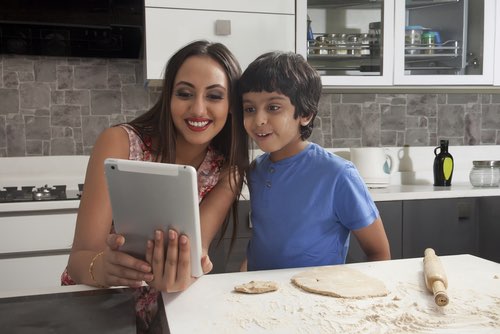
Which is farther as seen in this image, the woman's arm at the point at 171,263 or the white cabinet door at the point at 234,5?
the white cabinet door at the point at 234,5

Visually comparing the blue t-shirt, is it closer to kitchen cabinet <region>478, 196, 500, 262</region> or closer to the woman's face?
the woman's face

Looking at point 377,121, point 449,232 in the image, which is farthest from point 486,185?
point 377,121

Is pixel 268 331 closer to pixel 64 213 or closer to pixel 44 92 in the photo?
pixel 64 213

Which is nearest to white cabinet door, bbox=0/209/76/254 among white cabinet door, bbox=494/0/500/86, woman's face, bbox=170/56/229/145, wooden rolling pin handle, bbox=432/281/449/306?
woman's face, bbox=170/56/229/145

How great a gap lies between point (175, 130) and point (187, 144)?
6 centimetres

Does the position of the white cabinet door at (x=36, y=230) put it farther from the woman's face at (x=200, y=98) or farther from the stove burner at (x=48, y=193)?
the woman's face at (x=200, y=98)

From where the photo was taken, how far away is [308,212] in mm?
1224

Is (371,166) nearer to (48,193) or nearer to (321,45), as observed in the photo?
(321,45)

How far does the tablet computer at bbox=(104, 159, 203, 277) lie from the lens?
2.52 feet

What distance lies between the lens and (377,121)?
296 cm

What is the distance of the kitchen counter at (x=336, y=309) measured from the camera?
2.39 ft

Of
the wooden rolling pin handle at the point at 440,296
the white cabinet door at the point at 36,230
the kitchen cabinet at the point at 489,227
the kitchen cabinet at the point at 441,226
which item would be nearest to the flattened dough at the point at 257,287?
the wooden rolling pin handle at the point at 440,296

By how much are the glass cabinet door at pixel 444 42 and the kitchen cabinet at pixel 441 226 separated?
0.63 meters

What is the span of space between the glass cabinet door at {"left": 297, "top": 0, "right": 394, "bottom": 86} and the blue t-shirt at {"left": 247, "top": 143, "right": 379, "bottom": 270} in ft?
4.42
